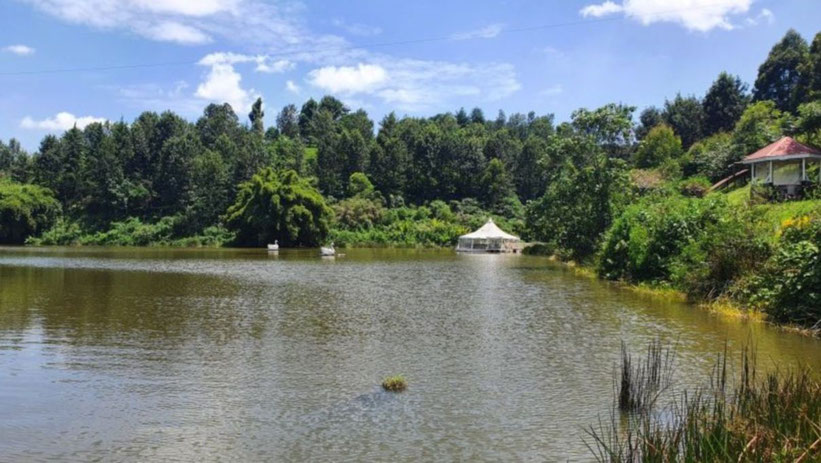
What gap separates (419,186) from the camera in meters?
92.2

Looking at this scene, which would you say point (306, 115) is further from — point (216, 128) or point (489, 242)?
point (489, 242)

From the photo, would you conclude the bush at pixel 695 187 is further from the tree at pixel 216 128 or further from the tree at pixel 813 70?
the tree at pixel 216 128

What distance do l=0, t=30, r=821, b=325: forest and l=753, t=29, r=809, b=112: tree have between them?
191mm

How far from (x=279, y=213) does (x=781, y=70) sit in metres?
56.7

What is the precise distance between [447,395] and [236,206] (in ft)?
213

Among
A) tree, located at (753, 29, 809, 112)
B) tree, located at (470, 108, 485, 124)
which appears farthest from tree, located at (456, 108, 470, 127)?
tree, located at (753, 29, 809, 112)

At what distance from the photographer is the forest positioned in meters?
40.9

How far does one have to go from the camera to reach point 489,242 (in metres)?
65.8

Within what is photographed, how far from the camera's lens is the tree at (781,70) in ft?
234

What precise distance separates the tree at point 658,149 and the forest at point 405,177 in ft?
0.59

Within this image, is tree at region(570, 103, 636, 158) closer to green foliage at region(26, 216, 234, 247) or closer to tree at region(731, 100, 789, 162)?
tree at region(731, 100, 789, 162)

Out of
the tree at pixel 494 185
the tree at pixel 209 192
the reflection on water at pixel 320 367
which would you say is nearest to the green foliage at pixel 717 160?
the reflection on water at pixel 320 367

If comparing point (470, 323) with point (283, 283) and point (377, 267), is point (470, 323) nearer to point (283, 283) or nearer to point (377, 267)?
point (283, 283)

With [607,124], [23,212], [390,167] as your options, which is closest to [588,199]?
[607,124]
